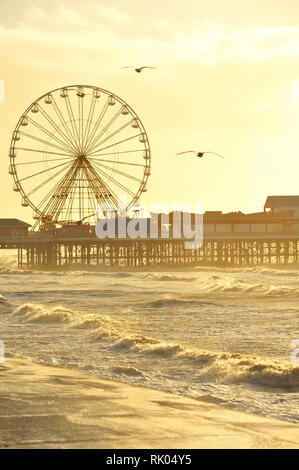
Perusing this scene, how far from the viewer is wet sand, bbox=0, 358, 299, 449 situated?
775 centimetres

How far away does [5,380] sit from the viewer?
11211 mm

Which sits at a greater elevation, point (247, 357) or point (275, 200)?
point (275, 200)

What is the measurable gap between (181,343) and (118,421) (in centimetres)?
823

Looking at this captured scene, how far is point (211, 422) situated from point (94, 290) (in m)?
29.8

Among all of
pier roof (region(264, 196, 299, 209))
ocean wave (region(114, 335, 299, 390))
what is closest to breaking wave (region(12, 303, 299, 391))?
ocean wave (region(114, 335, 299, 390))

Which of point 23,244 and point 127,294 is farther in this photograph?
point 23,244

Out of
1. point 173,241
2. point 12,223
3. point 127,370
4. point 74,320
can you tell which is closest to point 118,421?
point 127,370

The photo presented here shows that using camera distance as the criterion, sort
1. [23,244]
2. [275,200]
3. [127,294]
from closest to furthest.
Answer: [127,294] < [23,244] < [275,200]

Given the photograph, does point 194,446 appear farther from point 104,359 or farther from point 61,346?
point 61,346

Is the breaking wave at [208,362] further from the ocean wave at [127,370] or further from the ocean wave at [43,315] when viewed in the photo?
the ocean wave at [43,315]

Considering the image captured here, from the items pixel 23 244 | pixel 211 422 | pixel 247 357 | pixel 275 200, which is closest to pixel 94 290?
pixel 247 357

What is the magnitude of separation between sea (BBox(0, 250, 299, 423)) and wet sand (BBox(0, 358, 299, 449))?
651 mm

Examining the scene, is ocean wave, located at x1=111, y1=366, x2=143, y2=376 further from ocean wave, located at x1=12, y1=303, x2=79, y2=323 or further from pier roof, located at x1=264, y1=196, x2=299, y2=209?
pier roof, located at x1=264, y1=196, x2=299, y2=209

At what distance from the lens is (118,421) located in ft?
28.6
